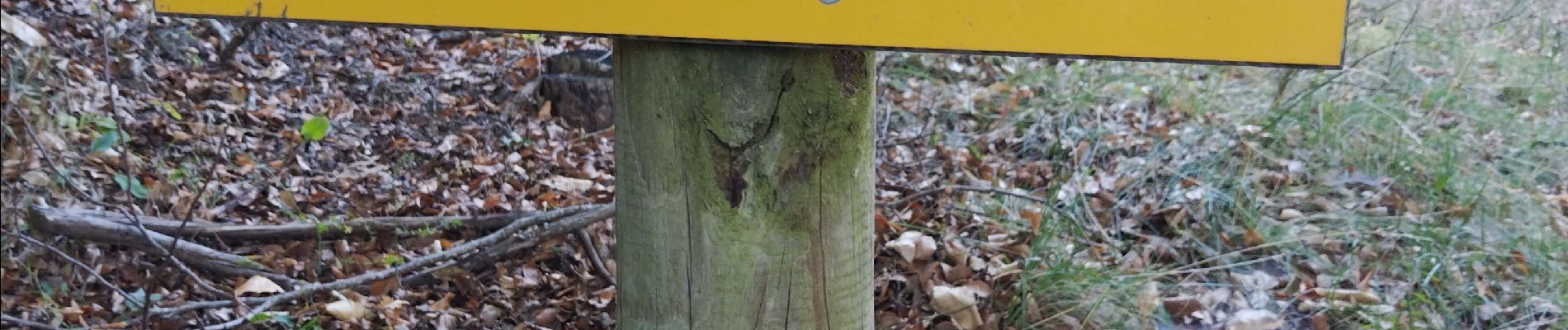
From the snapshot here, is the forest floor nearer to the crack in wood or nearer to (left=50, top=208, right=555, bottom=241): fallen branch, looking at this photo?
(left=50, top=208, right=555, bottom=241): fallen branch

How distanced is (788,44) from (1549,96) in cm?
372

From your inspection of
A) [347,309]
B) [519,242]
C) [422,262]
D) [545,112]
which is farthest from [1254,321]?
[545,112]

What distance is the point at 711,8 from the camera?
1.47 m

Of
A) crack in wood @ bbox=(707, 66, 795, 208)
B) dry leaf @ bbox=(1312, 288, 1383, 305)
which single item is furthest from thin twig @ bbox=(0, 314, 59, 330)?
dry leaf @ bbox=(1312, 288, 1383, 305)

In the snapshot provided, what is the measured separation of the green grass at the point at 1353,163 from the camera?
9.18 feet

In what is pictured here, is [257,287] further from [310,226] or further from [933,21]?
[933,21]

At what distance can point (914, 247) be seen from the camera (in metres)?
3.06

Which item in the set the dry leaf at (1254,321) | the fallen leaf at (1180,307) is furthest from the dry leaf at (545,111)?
the dry leaf at (1254,321)

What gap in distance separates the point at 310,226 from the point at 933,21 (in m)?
2.16

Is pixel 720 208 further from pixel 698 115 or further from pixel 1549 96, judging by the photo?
pixel 1549 96

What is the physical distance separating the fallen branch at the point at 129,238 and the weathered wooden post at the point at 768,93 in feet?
4.45

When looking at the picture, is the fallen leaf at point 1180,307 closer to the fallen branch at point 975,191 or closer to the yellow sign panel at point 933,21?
the fallen branch at point 975,191

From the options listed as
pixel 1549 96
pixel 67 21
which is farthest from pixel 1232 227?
pixel 67 21

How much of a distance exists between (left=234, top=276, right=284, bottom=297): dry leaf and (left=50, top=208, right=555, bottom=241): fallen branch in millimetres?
268
